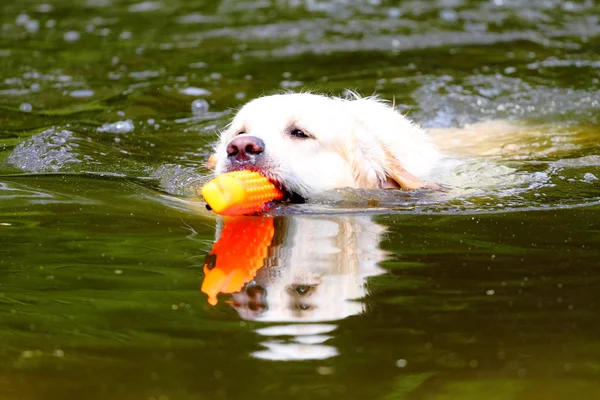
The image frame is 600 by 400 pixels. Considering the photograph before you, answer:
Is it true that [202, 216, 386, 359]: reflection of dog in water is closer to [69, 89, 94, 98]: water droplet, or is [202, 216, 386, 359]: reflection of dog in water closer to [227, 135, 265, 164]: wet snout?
[227, 135, 265, 164]: wet snout

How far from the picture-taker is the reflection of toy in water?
3.73 m

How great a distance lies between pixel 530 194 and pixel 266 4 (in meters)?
8.90

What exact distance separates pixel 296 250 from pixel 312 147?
4.89 ft

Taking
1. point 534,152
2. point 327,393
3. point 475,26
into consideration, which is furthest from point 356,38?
point 327,393

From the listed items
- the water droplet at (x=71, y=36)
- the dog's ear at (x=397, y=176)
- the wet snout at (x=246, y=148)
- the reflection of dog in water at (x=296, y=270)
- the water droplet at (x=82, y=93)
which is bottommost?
the reflection of dog in water at (x=296, y=270)

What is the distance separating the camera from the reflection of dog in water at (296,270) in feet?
10.7

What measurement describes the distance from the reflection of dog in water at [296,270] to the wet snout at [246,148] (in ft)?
1.46

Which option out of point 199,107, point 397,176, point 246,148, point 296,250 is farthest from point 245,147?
point 199,107

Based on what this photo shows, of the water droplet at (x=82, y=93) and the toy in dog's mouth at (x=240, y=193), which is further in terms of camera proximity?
the water droplet at (x=82, y=93)

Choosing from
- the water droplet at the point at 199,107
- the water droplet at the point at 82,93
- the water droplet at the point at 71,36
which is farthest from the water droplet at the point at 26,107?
the water droplet at the point at 71,36

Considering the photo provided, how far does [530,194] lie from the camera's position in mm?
5648

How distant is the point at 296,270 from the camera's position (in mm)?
3904

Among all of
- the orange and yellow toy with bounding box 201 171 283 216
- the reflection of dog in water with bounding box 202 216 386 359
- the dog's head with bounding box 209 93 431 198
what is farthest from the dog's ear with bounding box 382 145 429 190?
the orange and yellow toy with bounding box 201 171 283 216

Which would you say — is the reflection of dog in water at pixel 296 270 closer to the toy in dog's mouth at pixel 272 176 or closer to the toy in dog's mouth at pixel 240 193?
the toy in dog's mouth at pixel 240 193
